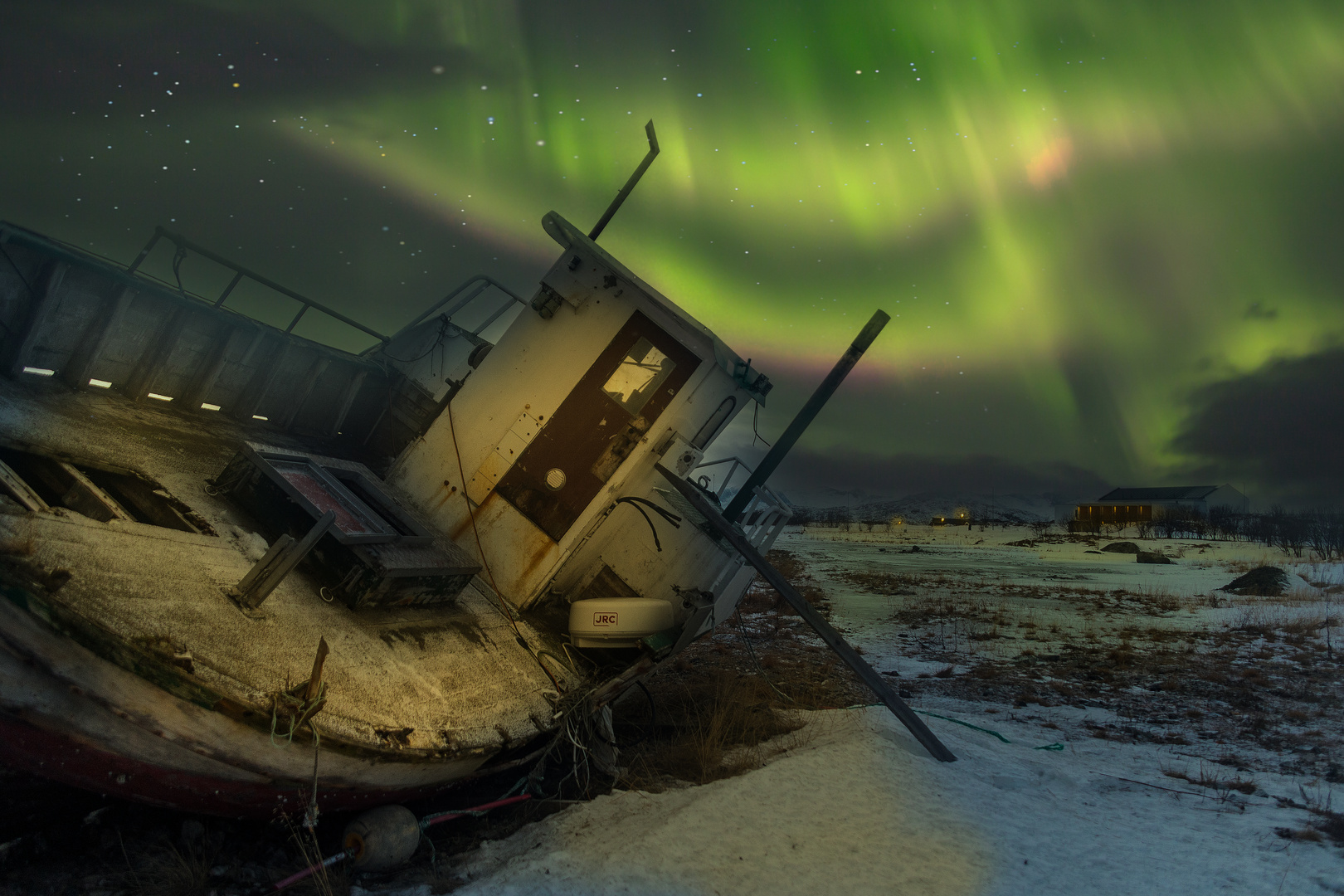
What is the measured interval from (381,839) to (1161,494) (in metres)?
104

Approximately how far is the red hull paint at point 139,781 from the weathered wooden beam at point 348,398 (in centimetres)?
623

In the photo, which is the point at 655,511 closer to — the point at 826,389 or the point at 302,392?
the point at 826,389

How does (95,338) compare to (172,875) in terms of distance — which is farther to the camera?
(95,338)

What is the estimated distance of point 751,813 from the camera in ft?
17.6

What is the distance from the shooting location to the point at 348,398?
31.2 feet

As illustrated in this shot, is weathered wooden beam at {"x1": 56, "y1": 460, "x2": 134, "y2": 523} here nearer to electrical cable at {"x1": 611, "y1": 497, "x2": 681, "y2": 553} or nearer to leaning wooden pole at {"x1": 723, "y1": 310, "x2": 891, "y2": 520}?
electrical cable at {"x1": 611, "y1": 497, "x2": 681, "y2": 553}

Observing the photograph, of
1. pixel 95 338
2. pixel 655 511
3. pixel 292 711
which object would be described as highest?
pixel 655 511

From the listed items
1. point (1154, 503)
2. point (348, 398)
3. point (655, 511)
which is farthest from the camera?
point (1154, 503)

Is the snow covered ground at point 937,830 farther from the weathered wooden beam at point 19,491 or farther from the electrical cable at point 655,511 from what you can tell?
the weathered wooden beam at point 19,491

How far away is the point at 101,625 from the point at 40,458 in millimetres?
2609

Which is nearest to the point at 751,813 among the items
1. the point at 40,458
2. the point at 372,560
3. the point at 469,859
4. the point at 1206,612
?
the point at 469,859

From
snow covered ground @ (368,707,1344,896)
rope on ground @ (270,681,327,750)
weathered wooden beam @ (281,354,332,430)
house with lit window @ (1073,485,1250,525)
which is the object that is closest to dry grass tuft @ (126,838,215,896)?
rope on ground @ (270,681,327,750)

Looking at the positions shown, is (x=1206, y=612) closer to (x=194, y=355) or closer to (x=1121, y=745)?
(x=1121, y=745)

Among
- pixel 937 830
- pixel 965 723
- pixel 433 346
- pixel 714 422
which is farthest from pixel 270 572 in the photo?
pixel 965 723
